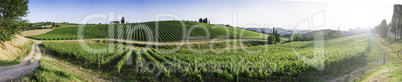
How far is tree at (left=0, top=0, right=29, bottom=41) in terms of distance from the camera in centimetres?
2312

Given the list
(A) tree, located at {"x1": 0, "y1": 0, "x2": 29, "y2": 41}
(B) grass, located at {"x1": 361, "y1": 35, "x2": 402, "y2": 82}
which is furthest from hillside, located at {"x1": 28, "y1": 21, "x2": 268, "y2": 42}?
(B) grass, located at {"x1": 361, "y1": 35, "x2": 402, "y2": 82}

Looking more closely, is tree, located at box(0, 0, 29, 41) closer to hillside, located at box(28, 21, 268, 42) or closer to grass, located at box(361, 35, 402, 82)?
hillside, located at box(28, 21, 268, 42)

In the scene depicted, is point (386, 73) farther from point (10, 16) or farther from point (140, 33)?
point (140, 33)

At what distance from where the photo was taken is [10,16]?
2391cm

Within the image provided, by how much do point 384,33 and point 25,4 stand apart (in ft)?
252

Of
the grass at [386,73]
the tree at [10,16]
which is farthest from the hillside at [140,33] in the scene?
the grass at [386,73]

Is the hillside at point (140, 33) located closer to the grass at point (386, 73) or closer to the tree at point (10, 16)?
the tree at point (10, 16)

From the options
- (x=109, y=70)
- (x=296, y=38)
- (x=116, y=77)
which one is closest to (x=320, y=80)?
(x=116, y=77)

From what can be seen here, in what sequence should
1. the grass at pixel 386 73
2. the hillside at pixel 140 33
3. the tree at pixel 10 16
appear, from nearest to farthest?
the grass at pixel 386 73
the tree at pixel 10 16
the hillside at pixel 140 33

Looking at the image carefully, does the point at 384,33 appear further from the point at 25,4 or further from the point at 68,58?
the point at 25,4

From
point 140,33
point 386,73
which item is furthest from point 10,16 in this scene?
point 140,33

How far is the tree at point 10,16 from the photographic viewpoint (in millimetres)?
23116

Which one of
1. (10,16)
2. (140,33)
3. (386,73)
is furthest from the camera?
(140,33)

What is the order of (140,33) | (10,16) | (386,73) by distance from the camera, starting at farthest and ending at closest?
(140,33)
(10,16)
(386,73)
